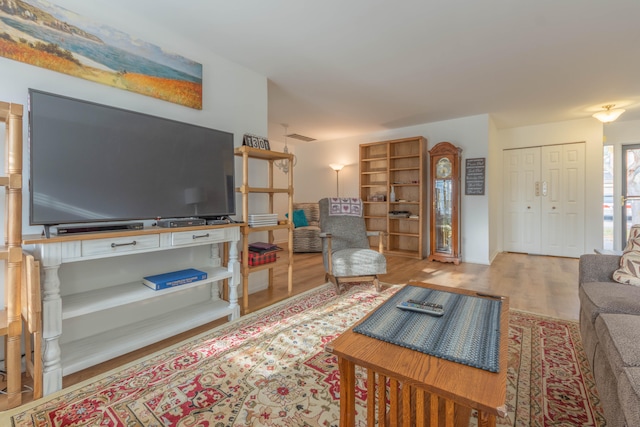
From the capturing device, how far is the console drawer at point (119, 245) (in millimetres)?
1558

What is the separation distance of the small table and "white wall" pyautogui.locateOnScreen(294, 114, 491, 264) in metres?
3.76

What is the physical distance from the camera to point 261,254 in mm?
2639

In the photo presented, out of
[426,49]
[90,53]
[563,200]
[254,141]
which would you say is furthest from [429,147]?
[90,53]

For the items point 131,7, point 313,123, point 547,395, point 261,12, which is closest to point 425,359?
point 547,395

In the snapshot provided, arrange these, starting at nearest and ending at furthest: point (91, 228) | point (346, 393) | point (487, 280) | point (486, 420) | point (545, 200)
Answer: point (486, 420) < point (346, 393) < point (91, 228) < point (487, 280) < point (545, 200)

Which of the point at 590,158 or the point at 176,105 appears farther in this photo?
the point at 590,158

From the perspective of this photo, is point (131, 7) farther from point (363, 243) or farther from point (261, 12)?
point (363, 243)

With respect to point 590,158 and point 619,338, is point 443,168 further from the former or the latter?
point 619,338

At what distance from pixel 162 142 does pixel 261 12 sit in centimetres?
117

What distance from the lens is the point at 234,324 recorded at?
2.21m

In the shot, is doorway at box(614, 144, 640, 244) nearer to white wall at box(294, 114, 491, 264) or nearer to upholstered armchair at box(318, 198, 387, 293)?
white wall at box(294, 114, 491, 264)

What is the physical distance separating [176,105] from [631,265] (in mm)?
3403

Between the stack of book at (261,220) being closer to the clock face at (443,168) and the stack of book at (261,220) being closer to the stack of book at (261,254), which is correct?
the stack of book at (261,254)

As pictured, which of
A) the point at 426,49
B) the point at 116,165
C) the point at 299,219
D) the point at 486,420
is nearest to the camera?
the point at 486,420
